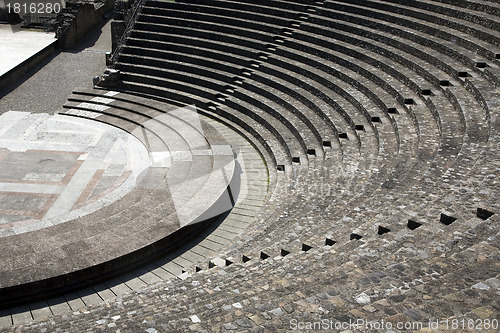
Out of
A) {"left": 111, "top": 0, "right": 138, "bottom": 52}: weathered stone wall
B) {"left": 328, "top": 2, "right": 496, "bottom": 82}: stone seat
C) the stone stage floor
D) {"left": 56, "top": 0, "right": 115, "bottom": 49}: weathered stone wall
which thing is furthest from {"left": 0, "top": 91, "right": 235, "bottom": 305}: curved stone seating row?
{"left": 56, "top": 0, "right": 115, "bottom": 49}: weathered stone wall

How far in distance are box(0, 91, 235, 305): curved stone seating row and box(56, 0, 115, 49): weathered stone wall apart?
844 cm

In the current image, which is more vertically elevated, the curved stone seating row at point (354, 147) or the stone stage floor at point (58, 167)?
the curved stone seating row at point (354, 147)

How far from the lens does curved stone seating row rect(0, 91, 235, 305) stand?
1061 cm

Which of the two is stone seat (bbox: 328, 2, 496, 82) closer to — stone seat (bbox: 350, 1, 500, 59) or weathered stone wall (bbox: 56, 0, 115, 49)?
stone seat (bbox: 350, 1, 500, 59)

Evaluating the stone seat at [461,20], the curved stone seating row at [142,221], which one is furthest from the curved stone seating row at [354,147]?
the curved stone seating row at [142,221]

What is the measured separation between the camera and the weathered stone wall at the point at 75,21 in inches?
983

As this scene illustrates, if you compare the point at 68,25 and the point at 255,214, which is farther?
the point at 68,25

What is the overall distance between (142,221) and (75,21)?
16528 millimetres

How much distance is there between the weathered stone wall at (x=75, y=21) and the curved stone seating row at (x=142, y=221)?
844cm

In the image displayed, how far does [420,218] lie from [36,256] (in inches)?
290

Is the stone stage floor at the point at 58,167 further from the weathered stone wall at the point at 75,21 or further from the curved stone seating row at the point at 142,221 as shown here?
the weathered stone wall at the point at 75,21

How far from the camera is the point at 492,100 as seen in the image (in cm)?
1266

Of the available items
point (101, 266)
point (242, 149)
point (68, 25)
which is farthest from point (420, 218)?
point (68, 25)

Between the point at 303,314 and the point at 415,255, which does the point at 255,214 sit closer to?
the point at 415,255
